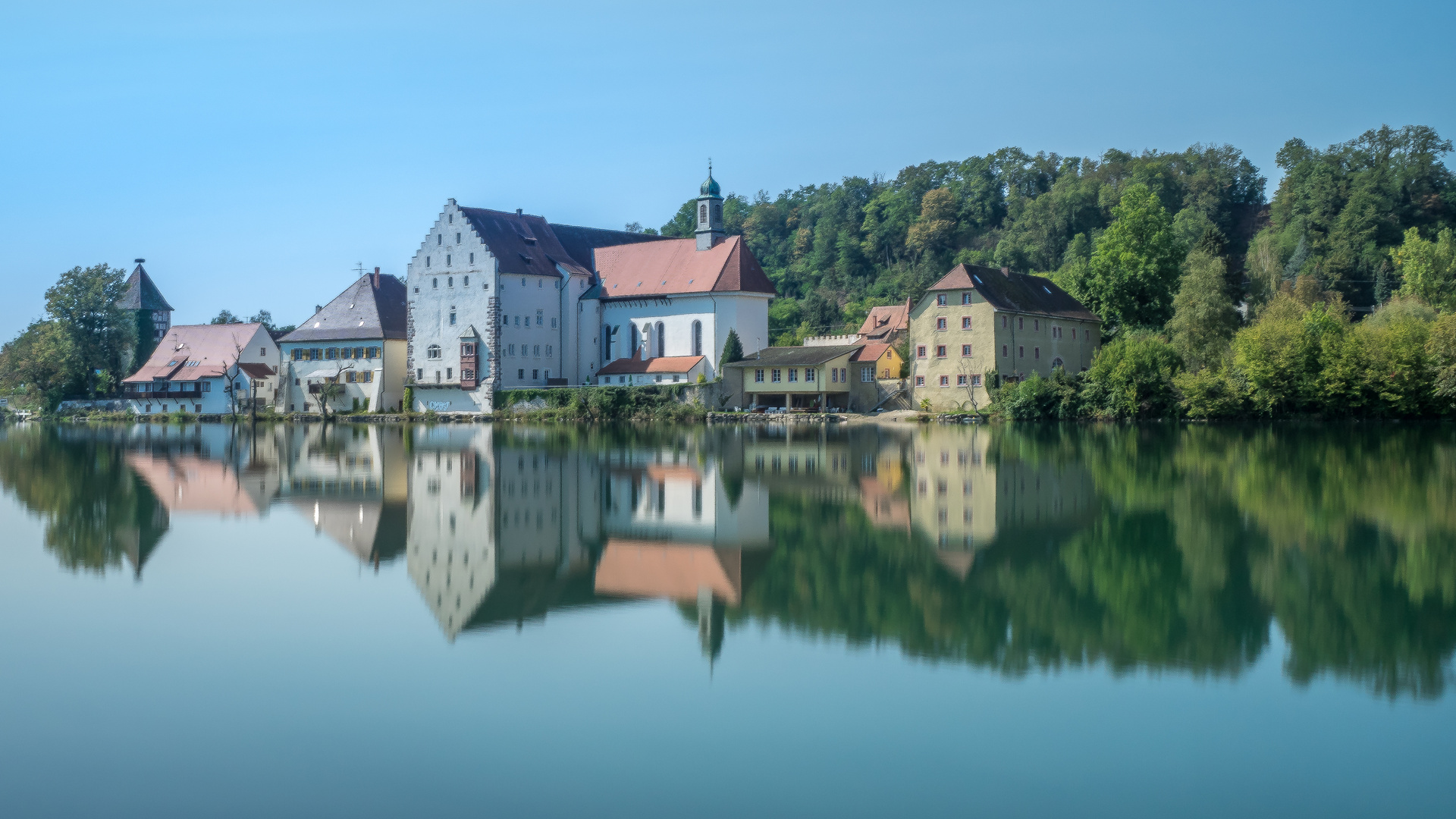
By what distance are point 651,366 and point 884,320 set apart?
69.4ft

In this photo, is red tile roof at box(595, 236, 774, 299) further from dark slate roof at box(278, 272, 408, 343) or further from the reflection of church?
the reflection of church

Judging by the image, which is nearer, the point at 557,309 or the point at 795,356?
the point at 795,356

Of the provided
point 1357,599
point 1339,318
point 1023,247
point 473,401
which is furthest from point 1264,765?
point 1023,247

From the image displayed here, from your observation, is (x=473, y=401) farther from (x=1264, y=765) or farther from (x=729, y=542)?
(x=1264, y=765)

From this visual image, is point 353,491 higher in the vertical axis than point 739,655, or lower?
higher

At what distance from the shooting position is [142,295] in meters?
85.8

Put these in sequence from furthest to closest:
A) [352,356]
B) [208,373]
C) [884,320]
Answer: [884,320] → [208,373] → [352,356]

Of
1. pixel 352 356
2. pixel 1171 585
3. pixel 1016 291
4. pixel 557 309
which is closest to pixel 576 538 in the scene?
pixel 1171 585

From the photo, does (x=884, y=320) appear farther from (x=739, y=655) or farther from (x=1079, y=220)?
(x=739, y=655)

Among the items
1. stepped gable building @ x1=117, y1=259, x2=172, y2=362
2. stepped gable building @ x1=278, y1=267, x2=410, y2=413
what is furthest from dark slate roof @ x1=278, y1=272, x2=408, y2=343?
stepped gable building @ x1=117, y1=259, x2=172, y2=362

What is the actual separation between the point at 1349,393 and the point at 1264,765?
146ft

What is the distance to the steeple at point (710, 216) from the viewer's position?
68.6 metres

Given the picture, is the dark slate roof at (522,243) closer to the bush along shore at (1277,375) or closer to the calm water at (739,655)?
the bush along shore at (1277,375)

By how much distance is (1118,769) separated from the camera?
7.11 m
